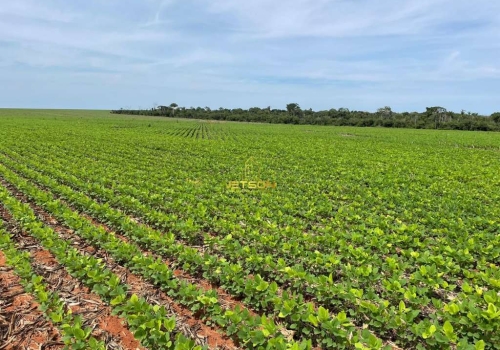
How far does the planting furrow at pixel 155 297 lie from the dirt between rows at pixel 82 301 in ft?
1.44

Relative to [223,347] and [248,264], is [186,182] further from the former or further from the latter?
[223,347]

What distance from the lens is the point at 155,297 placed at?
4371 millimetres

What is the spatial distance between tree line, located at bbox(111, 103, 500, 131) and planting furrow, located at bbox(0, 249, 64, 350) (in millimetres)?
85020

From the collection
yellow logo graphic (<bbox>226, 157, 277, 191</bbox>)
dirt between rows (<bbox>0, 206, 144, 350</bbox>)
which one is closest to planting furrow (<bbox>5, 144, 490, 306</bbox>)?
dirt between rows (<bbox>0, 206, 144, 350</bbox>)

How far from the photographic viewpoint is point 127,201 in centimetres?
799

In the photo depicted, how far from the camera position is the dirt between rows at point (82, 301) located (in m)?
3.63

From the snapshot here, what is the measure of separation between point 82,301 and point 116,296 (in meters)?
0.56

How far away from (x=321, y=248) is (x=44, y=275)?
444 cm

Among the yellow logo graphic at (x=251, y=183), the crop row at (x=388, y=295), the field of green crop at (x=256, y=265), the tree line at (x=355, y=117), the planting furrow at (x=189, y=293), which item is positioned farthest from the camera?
the tree line at (x=355, y=117)

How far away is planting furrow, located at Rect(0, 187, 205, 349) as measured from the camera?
10.8ft

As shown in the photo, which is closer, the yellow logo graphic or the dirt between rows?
the dirt between rows

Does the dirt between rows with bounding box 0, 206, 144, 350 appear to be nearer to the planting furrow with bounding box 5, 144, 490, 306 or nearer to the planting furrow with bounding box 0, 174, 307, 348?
the planting furrow with bounding box 0, 174, 307, 348

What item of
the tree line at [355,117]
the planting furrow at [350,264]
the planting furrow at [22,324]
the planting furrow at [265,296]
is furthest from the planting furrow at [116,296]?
the tree line at [355,117]

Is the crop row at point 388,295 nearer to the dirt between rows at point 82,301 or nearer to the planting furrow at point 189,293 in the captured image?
the planting furrow at point 189,293
